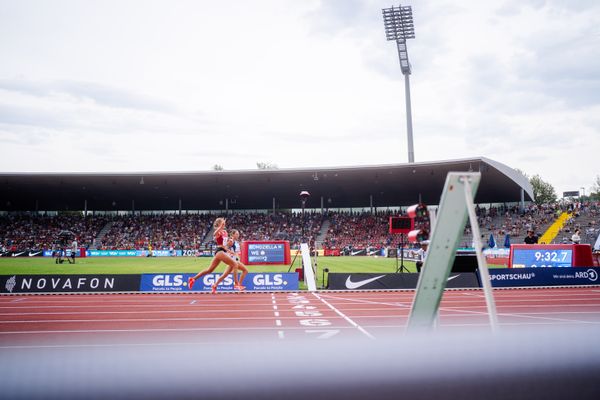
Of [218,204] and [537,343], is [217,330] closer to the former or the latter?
[537,343]

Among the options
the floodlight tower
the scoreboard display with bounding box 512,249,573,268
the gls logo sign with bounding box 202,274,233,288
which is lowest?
the gls logo sign with bounding box 202,274,233,288

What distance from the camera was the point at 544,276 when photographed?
650 inches

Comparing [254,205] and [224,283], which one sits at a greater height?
[254,205]

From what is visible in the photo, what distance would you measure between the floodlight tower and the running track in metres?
43.0

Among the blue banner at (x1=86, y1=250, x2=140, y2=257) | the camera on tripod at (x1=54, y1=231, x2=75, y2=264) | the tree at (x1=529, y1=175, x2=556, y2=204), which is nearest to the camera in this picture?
the camera on tripod at (x1=54, y1=231, x2=75, y2=264)

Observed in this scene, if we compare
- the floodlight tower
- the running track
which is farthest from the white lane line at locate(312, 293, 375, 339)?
the floodlight tower

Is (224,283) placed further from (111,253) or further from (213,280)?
(111,253)

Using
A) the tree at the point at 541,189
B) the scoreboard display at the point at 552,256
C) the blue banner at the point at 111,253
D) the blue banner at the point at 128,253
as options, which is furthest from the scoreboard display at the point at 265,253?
the tree at the point at 541,189

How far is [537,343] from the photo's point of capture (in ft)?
5.19

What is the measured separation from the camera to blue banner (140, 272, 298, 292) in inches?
590

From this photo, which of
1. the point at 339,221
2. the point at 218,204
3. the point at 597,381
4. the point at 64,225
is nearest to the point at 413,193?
the point at 339,221

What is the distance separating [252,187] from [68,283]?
37.1 metres

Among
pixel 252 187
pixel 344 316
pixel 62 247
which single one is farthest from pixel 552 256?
pixel 62 247

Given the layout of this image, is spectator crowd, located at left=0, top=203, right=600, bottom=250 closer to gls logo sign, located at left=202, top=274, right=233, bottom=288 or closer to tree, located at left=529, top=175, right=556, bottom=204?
gls logo sign, located at left=202, top=274, right=233, bottom=288
